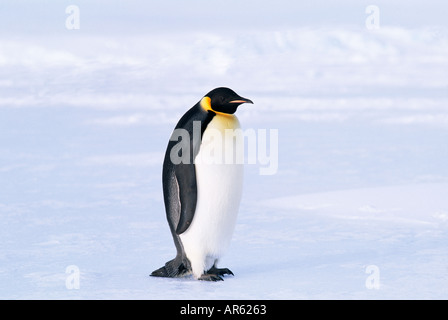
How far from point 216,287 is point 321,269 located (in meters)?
0.71

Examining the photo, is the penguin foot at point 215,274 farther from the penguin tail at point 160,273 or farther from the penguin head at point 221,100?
the penguin head at point 221,100

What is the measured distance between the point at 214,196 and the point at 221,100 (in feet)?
1.67

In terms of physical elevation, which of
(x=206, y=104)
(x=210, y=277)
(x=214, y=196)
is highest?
(x=206, y=104)

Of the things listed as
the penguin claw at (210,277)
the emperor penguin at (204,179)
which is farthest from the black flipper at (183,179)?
the penguin claw at (210,277)

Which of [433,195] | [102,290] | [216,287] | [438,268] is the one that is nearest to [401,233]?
[438,268]

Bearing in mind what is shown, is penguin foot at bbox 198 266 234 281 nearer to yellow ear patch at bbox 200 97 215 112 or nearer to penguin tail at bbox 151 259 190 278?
penguin tail at bbox 151 259 190 278

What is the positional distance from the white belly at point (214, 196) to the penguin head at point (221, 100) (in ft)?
0.15

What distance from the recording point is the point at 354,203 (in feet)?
20.3

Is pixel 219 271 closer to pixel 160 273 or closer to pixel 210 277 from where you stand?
pixel 210 277

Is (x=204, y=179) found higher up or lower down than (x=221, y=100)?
lower down

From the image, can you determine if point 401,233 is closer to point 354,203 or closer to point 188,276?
point 354,203

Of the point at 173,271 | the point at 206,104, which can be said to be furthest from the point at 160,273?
the point at 206,104

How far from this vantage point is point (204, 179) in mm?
3979

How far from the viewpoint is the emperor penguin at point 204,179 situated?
13.0ft
